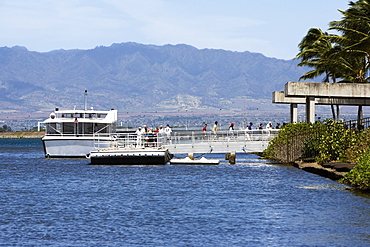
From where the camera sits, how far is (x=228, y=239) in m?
20.5

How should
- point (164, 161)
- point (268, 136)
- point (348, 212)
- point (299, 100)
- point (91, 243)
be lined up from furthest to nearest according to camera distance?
point (299, 100)
point (268, 136)
point (164, 161)
point (348, 212)
point (91, 243)

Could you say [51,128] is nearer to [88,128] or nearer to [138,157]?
[88,128]

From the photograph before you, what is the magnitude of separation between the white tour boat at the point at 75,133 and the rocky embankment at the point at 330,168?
24.2m

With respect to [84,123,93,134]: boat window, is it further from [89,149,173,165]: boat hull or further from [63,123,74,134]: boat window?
[89,149,173,165]: boat hull

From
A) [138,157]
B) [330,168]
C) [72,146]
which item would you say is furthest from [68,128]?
[330,168]

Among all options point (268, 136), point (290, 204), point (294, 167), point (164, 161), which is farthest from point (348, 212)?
point (268, 136)

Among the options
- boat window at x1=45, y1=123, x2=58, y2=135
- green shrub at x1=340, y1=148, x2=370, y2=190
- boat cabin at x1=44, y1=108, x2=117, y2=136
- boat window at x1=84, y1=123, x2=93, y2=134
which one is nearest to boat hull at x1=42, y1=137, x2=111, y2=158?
boat cabin at x1=44, y1=108, x2=117, y2=136

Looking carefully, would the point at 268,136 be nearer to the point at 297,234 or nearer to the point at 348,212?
the point at 348,212

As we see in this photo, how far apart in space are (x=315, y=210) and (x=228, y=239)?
6.20m

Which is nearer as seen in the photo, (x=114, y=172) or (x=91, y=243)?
(x=91, y=243)

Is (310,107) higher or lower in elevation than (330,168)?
higher

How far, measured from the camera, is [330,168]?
37.4 m

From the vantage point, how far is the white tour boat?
203ft

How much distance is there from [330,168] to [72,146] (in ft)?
98.6
